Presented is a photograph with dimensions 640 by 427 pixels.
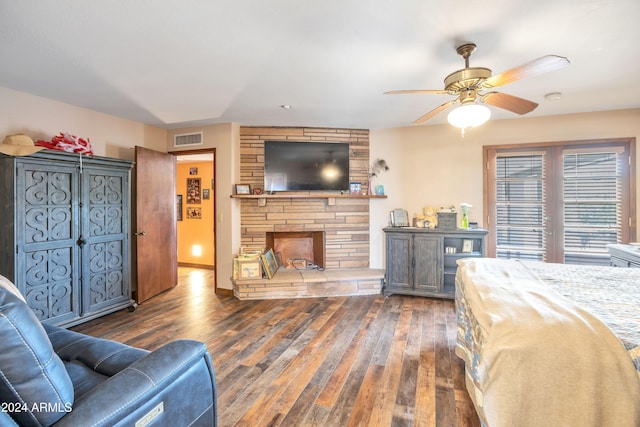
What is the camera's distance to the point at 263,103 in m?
3.26

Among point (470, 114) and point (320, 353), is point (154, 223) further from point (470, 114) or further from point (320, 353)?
point (470, 114)

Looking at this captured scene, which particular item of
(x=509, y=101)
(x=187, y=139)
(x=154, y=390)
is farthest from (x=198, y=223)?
(x=509, y=101)

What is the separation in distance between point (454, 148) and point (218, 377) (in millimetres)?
4040

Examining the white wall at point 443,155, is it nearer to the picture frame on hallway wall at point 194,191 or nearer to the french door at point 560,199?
the french door at point 560,199

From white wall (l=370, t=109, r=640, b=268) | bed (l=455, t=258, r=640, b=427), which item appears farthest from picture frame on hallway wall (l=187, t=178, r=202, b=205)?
bed (l=455, t=258, r=640, b=427)

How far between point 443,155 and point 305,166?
205cm

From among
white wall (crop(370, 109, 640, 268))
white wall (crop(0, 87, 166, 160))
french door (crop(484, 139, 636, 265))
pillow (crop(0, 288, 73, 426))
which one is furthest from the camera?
white wall (crop(370, 109, 640, 268))

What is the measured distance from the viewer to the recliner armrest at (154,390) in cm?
92

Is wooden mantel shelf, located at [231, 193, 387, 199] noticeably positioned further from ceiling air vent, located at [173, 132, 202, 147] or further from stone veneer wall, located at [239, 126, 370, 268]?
ceiling air vent, located at [173, 132, 202, 147]

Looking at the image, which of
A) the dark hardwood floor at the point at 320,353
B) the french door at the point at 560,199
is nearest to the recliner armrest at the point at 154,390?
the dark hardwood floor at the point at 320,353

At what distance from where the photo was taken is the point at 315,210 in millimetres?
4324

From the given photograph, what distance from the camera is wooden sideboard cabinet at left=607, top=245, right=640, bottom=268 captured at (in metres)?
2.65

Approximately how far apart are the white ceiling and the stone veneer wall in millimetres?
889

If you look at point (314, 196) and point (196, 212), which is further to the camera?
point (196, 212)
